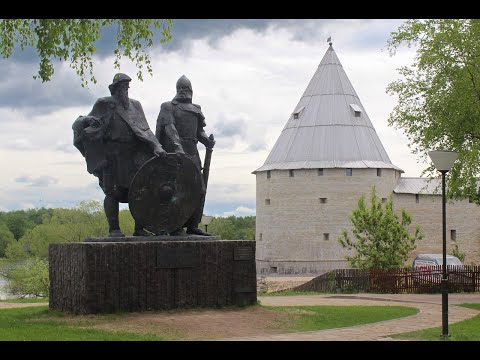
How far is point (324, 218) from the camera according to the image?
4644cm

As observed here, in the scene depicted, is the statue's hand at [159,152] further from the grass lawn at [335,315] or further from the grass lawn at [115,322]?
the grass lawn at [335,315]

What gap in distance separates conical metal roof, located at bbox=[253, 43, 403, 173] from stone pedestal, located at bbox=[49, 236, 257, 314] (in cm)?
3474

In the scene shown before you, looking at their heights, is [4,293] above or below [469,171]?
below

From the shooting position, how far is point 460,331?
38.9ft

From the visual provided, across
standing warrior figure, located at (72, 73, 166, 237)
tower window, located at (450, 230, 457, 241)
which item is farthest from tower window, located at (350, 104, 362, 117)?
standing warrior figure, located at (72, 73, 166, 237)

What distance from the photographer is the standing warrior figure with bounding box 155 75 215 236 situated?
12500 millimetres

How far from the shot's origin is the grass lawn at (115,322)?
31.9 feet

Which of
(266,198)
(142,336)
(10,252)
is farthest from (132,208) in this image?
(10,252)

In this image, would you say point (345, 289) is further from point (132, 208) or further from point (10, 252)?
point (10, 252)

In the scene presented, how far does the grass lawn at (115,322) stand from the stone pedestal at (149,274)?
0.26m

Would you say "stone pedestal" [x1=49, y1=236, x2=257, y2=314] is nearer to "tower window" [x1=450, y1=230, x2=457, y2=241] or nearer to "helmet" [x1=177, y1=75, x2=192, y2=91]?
"helmet" [x1=177, y1=75, x2=192, y2=91]

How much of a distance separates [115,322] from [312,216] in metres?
36.4

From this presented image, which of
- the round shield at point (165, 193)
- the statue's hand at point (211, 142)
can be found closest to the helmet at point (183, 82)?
the statue's hand at point (211, 142)

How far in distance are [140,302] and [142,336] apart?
157 cm
